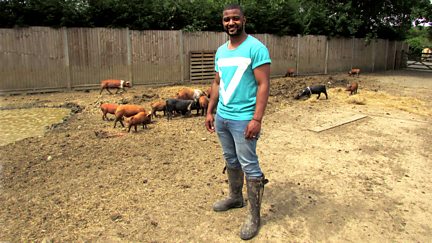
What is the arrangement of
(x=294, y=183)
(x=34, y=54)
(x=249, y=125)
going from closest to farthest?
(x=249, y=125)
(x=294, y=183)
(x=34, y=54)

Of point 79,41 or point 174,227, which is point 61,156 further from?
point 79,41

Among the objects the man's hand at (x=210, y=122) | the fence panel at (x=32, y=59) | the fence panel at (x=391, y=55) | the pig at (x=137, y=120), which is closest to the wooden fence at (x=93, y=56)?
the fence panel at (x=32, y=59)

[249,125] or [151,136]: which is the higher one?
[249,125]

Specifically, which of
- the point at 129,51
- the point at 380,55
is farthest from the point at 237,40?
the point at 380,55

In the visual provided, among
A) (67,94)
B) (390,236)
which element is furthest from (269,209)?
(67,94)

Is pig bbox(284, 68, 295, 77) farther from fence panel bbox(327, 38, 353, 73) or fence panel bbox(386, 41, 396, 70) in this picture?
fence panel bbox(386, 41, 396, 70)

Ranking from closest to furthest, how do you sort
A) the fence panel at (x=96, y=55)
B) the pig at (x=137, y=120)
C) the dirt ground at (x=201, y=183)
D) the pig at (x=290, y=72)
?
the dirt ground at (x=201, y=183) → the pig at (x=137, y=120) → the fence panel at (x=96, y=55) → the pig at (x=290, y=72)

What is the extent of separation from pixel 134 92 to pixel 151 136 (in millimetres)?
5432

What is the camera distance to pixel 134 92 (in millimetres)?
11648

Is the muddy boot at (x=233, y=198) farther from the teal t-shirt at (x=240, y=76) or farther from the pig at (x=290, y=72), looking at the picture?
the pig at (x=290, y=72)

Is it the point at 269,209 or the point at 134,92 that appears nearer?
the point at 269,209

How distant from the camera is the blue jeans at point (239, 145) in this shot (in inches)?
121

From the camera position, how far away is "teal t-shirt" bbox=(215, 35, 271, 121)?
115 inches

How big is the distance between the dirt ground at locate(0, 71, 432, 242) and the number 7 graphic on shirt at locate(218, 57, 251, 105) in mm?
1276
